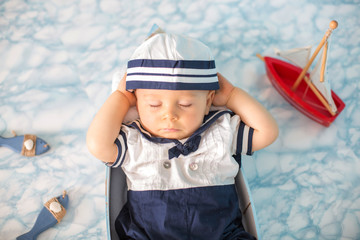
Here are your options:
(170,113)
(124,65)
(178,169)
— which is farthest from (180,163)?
(124,65)

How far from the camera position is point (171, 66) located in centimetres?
88

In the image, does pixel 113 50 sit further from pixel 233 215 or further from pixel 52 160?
pixel 233 215

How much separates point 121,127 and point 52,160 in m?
0.35

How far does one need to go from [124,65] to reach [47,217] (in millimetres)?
660

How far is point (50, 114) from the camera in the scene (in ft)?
4.17

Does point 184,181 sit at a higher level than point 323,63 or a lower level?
lower

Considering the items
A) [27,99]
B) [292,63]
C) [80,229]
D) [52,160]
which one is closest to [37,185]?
[52,160]

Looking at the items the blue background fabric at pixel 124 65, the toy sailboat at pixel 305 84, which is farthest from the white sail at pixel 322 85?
the blue background fabric at pixel 124 65

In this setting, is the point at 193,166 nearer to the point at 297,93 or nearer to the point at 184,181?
the point at 184,181

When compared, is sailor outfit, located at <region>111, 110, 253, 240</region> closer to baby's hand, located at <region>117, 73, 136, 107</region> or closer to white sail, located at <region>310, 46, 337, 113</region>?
baby's hand, located at <region>117, 73, 136, 107</region>

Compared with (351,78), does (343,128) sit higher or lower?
lower

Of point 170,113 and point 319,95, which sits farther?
point 319,95

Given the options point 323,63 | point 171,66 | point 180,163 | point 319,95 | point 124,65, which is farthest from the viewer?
point 124,65

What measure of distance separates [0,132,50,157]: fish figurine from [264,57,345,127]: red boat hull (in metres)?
0.94
